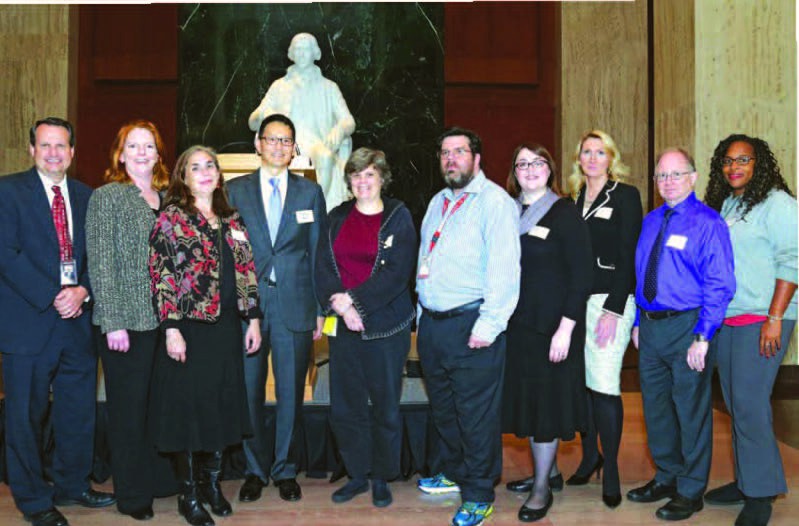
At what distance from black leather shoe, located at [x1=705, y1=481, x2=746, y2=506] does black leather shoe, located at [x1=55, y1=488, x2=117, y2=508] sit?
2.61 m

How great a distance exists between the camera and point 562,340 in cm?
284

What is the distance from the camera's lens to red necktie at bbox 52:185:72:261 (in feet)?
9.73

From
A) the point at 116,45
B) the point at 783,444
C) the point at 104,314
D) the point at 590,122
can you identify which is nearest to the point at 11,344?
the point at 104,314

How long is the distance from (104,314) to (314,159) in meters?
3.38

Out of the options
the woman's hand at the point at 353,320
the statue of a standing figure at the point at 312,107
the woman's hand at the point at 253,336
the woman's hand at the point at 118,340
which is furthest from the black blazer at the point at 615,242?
the statue of a standing figure at the point at 312,107

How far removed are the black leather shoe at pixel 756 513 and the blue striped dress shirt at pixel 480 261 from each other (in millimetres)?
1254

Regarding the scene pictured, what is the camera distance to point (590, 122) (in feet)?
23.4

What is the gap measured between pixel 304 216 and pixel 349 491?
1231mm

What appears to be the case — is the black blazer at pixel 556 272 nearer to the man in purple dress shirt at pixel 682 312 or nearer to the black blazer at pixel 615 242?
the black blazer at pixel 615 242

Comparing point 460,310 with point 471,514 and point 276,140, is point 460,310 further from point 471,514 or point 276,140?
point 276,140

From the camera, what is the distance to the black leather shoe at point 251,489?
126 inches

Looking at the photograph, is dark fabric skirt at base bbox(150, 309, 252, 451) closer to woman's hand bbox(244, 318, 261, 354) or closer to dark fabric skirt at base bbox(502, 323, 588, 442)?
woman's hand bbox(244, 318, 261, 354)

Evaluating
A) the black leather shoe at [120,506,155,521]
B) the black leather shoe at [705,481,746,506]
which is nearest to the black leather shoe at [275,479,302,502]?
the black leather shoe at [120,506,155,521]

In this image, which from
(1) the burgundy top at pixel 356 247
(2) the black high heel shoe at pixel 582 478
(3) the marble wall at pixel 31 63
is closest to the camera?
(1) the burgundy top at pixel 356 247
